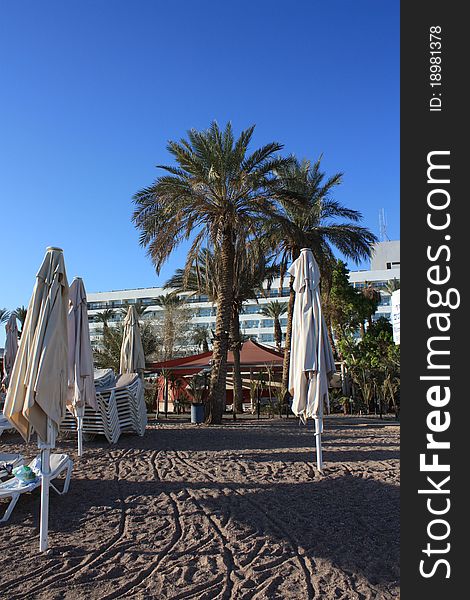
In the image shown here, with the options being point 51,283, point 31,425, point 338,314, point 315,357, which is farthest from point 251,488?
point 338,314

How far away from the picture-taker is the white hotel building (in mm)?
66062

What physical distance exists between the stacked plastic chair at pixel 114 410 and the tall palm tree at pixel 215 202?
4540mm

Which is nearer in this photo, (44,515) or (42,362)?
(44,515)

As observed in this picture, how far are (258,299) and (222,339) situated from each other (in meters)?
48.1

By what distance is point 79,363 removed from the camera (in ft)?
29.3

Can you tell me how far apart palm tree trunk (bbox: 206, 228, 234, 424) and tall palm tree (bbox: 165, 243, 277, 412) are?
0.41 m

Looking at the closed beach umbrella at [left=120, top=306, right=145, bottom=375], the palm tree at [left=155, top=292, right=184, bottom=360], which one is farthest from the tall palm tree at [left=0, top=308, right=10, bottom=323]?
the closed beach umbrella at [left=120, top=306, right=145, bottom=375]

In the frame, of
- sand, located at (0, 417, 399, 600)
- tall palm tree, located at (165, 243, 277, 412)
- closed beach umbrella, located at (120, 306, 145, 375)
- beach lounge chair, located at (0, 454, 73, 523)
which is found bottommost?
sand, located at (0, 417, 399, 600)

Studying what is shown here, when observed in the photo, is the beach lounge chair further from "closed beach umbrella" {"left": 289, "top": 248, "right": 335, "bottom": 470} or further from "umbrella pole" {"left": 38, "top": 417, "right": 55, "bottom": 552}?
"closed beach umbrella" {"left": 289, "top": 248, "right": 335, "bottom": 470}

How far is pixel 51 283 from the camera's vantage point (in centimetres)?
521

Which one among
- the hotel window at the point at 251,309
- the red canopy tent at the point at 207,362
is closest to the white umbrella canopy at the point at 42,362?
the red canopy tent at the point at 207,362

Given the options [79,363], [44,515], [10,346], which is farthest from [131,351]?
[44,515]

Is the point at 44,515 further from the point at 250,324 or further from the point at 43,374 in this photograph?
the point at 250,324

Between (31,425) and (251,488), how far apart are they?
10.1 feet
